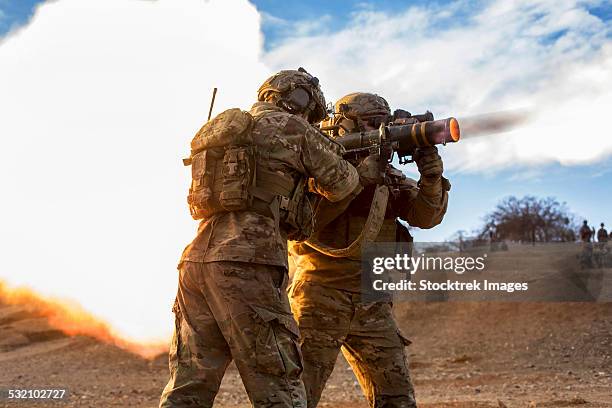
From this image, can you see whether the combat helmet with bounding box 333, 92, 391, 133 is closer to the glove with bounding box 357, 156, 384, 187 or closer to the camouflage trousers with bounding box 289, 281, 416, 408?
the glove with bounding box 357, 156, 384, 187

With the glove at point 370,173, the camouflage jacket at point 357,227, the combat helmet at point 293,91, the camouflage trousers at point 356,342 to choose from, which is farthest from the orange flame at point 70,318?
the combat helmet at point 293,91

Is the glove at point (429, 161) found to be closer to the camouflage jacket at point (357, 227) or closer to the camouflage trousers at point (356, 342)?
the camouflage jacket at point (357, 227)

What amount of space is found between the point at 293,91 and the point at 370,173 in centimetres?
80

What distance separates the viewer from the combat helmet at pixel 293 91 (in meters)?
4.57

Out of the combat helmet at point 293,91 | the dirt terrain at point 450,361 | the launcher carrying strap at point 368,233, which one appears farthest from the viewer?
the dirt terrain at point 450,361

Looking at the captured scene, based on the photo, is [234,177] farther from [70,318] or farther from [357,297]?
[70,318]

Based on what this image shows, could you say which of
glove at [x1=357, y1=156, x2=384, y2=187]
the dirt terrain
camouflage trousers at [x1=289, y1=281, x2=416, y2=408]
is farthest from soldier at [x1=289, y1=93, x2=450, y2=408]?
the dirt terrain

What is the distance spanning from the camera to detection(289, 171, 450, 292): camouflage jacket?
17.1ft

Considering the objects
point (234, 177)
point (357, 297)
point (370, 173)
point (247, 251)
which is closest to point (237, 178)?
point (234, 177)

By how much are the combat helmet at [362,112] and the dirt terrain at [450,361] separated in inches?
187

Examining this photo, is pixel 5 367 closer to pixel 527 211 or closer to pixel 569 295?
pixel 569 295

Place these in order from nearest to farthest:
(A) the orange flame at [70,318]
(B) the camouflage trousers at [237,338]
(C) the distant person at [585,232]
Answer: (B) the camouflage trousers at [237,338] < (A) the orange flame at [70,318] < (C) the distant person at [585,232]

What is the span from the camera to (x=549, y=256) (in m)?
23.3

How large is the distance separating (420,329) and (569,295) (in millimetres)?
3866
